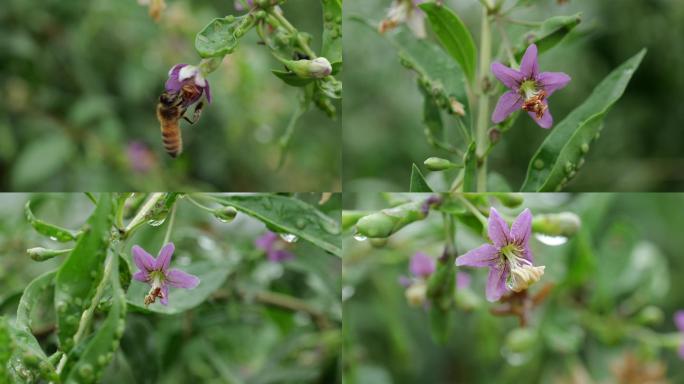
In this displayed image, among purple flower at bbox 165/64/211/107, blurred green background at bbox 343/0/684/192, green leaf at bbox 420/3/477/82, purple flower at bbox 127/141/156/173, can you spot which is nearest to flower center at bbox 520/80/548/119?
green leaf at bbox 420/3/477/82

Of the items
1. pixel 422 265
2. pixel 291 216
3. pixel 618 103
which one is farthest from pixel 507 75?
pixel 618 103

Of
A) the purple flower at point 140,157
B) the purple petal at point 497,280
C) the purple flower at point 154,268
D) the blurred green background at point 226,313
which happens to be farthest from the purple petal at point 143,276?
the purple flower at point 140,157

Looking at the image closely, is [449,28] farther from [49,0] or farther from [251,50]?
[49,0]

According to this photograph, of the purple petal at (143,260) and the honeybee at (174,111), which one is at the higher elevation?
the honeybee at (174,111)

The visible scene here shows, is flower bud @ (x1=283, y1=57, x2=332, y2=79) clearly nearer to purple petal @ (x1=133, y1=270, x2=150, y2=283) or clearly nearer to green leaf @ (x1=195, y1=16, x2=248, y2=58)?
green leaf @ (x1=195, y1=16, x2=248, y2=58)

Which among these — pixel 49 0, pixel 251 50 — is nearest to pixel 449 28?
pixel 251 50

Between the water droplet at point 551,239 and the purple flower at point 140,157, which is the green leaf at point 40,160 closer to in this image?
the purple flower at point 140,157

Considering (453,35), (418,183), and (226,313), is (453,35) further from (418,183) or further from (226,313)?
(226,313)
